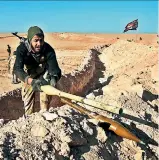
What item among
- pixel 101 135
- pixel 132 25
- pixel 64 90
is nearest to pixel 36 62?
pixel 101 135

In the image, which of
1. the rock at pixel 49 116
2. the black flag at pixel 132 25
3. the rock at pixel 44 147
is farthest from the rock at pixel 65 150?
the black flag at pixel 132 25

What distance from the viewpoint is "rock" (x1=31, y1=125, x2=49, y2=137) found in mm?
5422

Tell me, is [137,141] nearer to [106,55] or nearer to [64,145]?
[64,145]

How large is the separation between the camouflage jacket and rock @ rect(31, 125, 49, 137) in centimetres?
87

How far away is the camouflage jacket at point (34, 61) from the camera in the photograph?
239 inches

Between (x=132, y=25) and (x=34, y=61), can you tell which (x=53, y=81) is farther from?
(x=132, y=25)

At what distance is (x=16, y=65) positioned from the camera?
20.0 feet

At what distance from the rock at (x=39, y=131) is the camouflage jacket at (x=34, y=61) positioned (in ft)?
2.84

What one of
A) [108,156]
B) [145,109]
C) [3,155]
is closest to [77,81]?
[145,109]

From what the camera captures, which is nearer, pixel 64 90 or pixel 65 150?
pixel 65 150

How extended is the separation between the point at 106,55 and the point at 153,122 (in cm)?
1561

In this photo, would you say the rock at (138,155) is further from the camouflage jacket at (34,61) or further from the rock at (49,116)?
the camouflage jacket at (34,61)

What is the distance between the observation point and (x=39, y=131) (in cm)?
544

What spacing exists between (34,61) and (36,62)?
41mm
